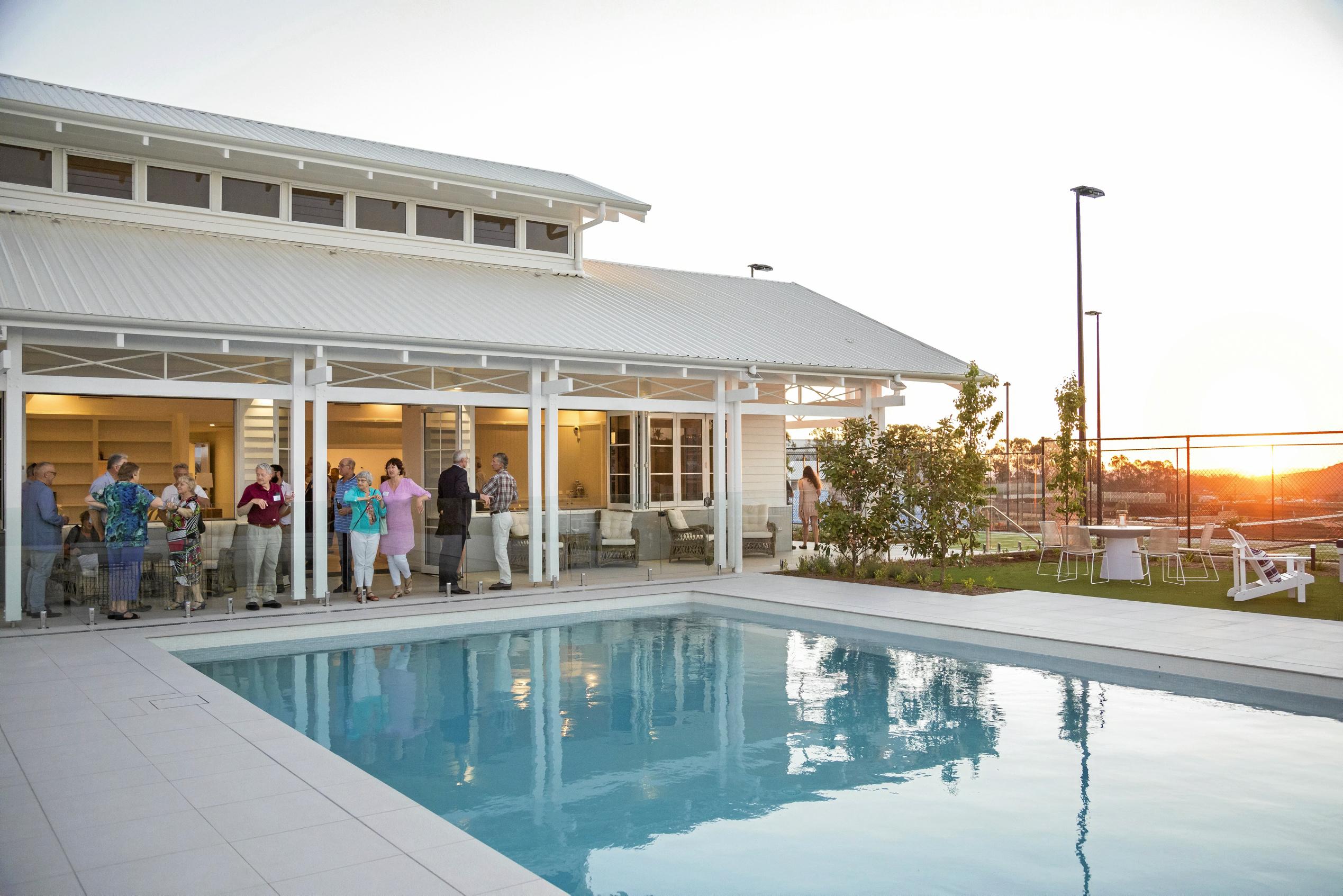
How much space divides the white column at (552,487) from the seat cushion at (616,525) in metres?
0.96

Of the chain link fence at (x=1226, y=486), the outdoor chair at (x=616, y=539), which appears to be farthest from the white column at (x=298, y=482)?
the chain link fence at (x=1226, y=486)

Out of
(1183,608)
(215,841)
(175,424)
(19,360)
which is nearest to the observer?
(215,841)

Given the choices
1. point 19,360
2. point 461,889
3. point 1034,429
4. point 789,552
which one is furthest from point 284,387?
point 1034,429

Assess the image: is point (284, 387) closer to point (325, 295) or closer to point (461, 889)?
point (325, 295)

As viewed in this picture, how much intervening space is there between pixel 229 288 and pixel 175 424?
20.1 feet

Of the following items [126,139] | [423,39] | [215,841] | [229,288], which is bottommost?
[215,841]

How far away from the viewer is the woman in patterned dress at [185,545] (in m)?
9.55

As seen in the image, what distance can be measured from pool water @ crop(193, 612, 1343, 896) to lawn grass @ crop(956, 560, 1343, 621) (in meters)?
3.42

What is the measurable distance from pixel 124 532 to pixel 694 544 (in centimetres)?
712

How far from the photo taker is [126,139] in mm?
11469

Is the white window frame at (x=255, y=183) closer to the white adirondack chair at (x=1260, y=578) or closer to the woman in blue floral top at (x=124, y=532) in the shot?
the woman in blue floral top at (x=124, y=532)

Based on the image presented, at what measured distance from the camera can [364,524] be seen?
1057 centimetres

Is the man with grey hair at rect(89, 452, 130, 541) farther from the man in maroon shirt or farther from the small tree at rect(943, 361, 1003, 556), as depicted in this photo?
the small tree at rect(943, 361, 1003, 556)

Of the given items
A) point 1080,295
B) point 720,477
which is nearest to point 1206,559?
point 1080,295
